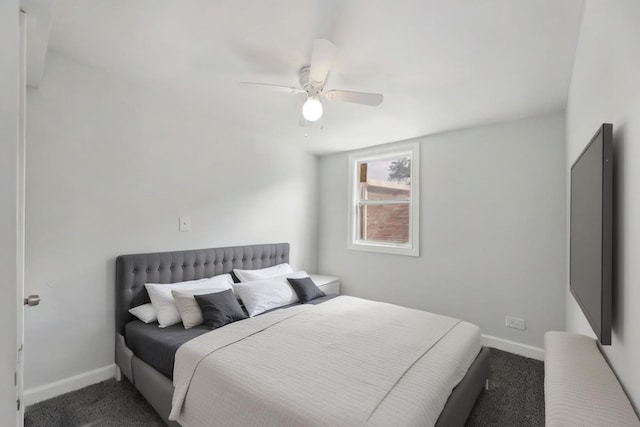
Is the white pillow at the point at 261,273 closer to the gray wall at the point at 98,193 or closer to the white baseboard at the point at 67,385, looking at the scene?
the gray wall at the point at 98,193

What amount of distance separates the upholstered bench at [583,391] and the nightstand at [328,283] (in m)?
2.58

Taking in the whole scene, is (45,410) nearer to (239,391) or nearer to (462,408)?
(239,391)

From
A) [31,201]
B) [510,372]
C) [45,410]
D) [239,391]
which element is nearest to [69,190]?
[31,201]

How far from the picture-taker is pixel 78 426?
70.4 inches

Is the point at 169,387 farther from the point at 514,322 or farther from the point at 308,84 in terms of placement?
the point at 514,322

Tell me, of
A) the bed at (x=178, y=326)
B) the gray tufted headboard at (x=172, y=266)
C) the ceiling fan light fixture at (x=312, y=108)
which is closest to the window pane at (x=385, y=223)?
the bed at (x=178, y=326)

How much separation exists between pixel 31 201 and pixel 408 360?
262 cm

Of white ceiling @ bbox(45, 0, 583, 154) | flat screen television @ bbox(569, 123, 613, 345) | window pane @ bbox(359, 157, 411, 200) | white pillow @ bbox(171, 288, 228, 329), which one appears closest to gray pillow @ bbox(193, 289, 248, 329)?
white pillow @ bbox(171, 288, 228, 329)

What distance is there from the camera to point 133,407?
1993 mm

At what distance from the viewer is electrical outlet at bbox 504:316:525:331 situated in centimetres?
280

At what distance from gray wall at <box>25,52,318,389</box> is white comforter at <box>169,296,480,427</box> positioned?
1018 millimetres

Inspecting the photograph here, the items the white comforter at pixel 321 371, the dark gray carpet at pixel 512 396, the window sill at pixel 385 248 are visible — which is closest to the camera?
the white comforter at pixel 321 371

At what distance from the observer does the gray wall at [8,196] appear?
2.13ft

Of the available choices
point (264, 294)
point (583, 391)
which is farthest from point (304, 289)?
point (583, 391)
